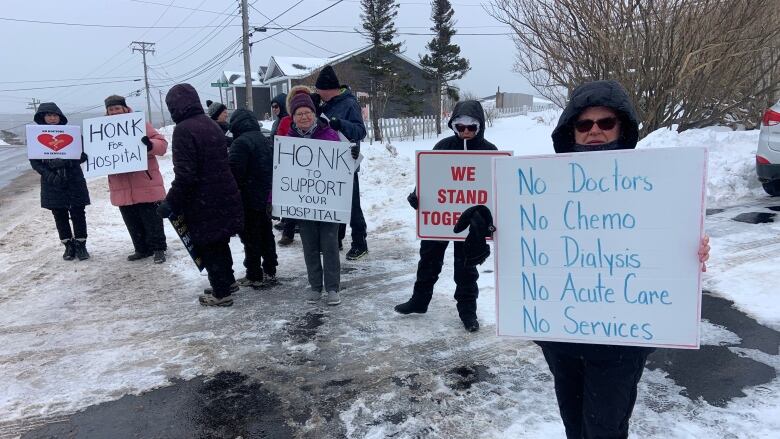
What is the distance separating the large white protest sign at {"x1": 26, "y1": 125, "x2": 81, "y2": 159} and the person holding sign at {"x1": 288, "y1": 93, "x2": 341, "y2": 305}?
3.31 meters

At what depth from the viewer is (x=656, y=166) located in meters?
1.99

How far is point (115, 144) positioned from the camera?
609 cm

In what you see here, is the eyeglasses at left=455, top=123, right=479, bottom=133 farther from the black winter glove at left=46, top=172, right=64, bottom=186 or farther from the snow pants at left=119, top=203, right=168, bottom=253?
the black winter glove at left=46, top=172, right=64, bottom=186

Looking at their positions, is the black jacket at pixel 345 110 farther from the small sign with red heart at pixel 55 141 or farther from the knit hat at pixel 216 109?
the small sign with red heart at pixel 55 141

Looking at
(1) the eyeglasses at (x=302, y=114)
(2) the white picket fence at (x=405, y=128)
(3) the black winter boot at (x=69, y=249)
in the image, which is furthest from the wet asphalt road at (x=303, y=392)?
(2) the white picket fence at (x=405, y=128)

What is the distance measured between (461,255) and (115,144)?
4.59 m

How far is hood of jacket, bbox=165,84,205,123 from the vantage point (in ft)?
14.8

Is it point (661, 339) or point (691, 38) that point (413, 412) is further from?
point (691, 38)

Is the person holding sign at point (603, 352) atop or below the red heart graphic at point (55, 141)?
below

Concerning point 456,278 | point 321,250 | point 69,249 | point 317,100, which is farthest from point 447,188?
point 69,249

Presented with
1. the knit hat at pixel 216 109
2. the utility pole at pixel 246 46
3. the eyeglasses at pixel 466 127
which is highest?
the utility pole at pixel 246 46

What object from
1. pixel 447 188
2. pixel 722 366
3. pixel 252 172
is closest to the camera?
pixel 722 366

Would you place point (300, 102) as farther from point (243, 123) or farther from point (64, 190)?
point (64, 190)

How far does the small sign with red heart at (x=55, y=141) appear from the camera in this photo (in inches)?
241
